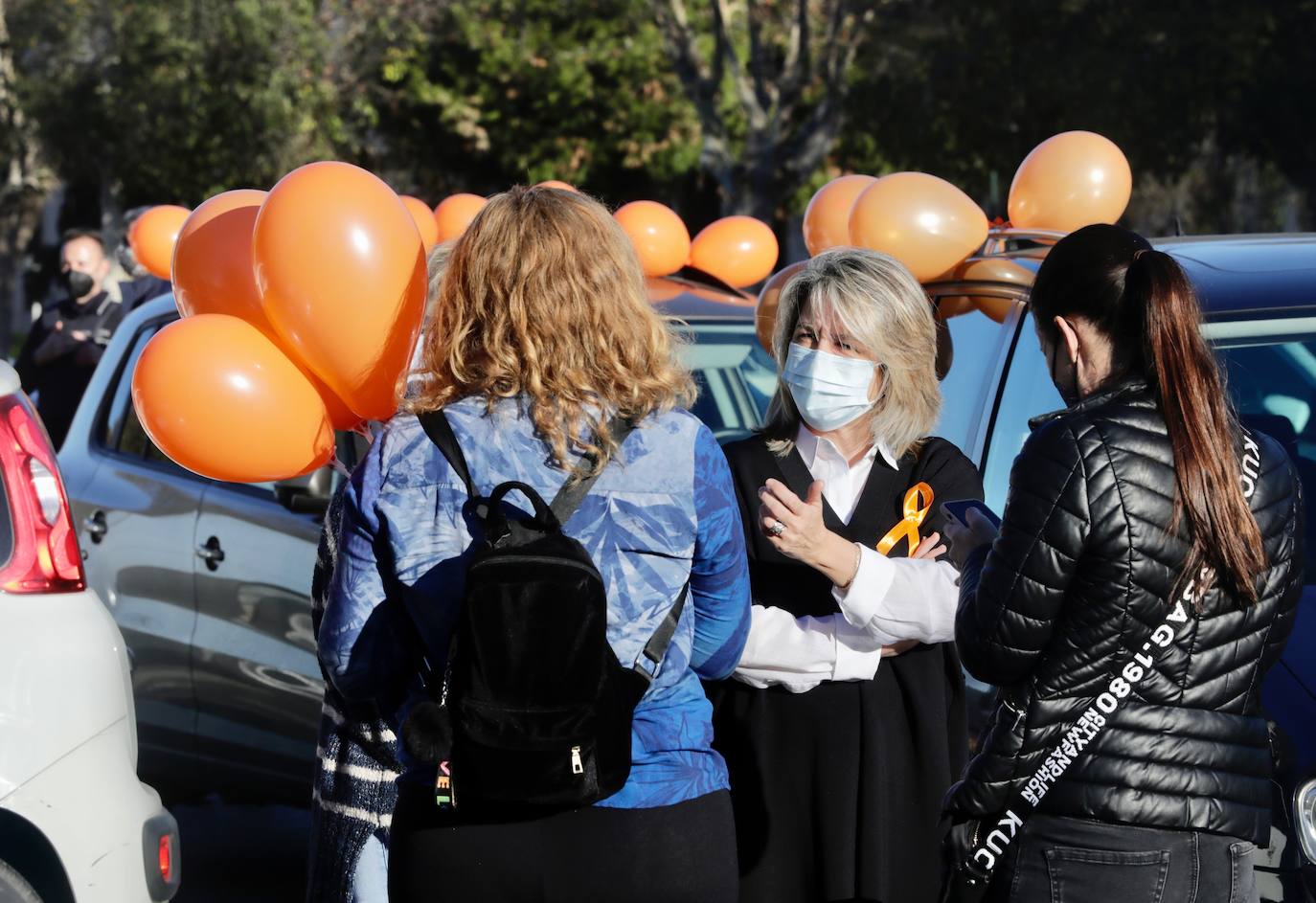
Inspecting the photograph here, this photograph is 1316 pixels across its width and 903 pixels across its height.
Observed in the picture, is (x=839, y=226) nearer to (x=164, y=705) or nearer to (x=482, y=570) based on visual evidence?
(x=482, y=570)

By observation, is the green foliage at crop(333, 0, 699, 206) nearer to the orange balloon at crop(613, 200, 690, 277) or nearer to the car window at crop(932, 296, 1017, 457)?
the orange balloon at crop(613, 200, 690, 277)

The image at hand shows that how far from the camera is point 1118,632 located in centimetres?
214

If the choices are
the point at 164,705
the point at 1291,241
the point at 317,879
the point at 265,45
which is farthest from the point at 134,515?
the point at 265,45

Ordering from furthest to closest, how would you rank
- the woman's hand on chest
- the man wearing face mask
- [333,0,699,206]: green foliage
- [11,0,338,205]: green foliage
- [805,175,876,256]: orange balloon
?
[333,0,699,206]: green foliage
[11,0,338,205]: green foliage
the man wearing face mask
[805,175,876,256]: orange balloon
the woman's hand on chest

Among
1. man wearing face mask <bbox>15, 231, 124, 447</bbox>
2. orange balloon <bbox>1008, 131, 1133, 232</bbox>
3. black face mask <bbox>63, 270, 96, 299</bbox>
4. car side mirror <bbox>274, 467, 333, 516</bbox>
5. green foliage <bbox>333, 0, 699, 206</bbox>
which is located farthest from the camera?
green foliage <bbox>333, 0, 699, 206</bbox>

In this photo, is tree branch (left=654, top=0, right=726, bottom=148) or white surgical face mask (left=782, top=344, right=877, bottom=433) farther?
tree branch (left=654, top=0, right=726, bottom=148)

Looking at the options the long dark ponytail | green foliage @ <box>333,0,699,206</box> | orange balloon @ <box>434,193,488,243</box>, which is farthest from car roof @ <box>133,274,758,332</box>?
green foliage @ <box>333,0,699,206</box>

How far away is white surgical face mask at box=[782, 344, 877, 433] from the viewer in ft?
9.73

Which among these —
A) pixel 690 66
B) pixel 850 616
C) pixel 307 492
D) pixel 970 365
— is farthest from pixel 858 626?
pixel 690 66

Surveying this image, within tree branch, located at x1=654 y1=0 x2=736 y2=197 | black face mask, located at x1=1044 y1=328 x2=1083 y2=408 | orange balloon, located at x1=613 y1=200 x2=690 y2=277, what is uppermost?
tree branch, located at x1=654 y1=0 x2=736 y2=197

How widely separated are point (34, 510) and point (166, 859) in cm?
74

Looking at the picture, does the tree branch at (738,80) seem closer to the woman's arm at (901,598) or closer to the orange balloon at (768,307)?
the orange balloon at (768,307)

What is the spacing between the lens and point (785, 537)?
2633 millimetres

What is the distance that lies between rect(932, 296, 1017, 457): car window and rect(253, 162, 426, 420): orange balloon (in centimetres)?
135
